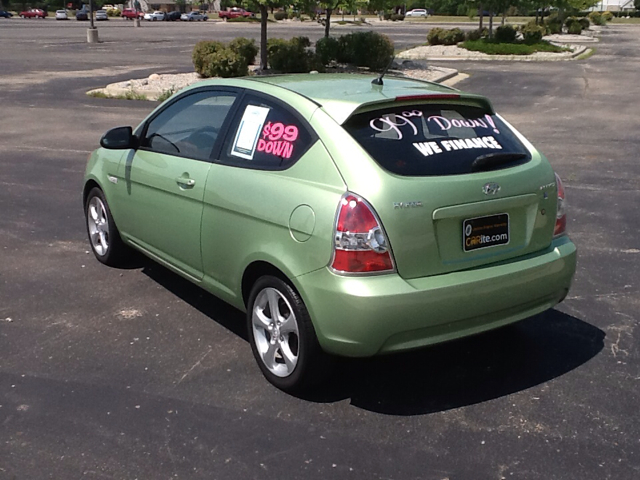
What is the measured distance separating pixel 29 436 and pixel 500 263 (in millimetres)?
2591

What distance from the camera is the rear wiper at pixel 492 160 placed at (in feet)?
13.7

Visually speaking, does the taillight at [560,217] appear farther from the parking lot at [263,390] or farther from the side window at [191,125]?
the side window at [191,125]

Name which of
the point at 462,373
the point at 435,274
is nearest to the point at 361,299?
the point at 435,274

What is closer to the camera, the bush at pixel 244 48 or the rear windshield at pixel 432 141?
the rear windshield at pixel 432 141

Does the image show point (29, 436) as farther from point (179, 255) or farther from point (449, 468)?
point (449, 468)

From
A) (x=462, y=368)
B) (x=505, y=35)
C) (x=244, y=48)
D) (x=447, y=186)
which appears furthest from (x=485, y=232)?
(x=505, y=35)

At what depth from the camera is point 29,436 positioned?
3812 millimetres

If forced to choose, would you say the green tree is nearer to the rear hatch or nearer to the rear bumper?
the rear hatch

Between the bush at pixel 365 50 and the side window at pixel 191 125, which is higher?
the side window at pixel 191 125

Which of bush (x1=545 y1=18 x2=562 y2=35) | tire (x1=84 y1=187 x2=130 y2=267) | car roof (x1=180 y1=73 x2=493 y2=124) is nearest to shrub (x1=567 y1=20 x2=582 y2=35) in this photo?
bush (x1=545 y1=18 x2=562 y2=35)

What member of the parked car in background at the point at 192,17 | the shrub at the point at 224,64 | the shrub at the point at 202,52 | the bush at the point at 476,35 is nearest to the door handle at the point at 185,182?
the shrub at the point at 224,64

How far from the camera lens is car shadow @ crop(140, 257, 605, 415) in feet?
13.9

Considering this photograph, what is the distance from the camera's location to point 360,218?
149 inches

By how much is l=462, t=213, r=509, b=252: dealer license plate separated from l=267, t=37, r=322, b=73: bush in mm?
20572
